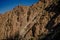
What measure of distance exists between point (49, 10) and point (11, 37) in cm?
1753

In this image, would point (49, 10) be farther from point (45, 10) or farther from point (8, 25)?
point (8, 25)

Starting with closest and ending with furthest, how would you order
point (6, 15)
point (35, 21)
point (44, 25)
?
point (44, 25), point (35, 21), point (6, 15)

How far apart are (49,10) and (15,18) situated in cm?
1443

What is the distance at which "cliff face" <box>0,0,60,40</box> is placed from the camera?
8188cm

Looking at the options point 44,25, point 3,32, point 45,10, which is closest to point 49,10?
point 45,10

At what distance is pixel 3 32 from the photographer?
9144 centimetres

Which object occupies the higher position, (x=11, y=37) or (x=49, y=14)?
(x=49, y=14)

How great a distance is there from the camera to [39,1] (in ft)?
317

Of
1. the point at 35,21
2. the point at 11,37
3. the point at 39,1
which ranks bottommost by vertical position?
the point at 11,37

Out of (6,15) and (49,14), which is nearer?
(49,14)

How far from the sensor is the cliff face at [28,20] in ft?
269

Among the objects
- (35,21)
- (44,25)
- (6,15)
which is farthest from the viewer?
(6,15)

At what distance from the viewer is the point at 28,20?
92000 millimetres

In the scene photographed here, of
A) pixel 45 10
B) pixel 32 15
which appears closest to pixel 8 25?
pixel 32 15
